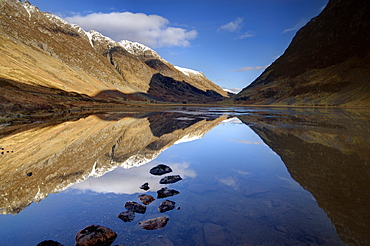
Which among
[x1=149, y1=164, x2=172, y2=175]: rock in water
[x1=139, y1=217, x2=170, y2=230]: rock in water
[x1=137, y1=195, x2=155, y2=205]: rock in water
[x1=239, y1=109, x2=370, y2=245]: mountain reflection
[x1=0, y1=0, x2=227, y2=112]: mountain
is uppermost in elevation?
[x1=0, y1=0, x2=227, y2=112]: mountain

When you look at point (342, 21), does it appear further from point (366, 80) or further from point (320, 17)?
point (366, 80)

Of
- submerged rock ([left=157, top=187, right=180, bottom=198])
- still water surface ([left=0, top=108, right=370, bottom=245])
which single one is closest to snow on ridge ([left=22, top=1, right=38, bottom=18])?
still water surface ([left=0, top=108, right=370, bottom=245])

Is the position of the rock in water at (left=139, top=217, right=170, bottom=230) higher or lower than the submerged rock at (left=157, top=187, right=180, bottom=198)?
higher

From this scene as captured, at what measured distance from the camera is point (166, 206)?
25.3ft

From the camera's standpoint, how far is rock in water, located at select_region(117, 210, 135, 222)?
6.87 metres

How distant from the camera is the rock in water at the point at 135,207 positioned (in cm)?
741

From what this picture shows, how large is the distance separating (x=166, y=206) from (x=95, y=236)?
8.56ft

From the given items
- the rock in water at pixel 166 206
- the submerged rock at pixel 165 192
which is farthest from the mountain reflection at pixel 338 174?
the submerged rock at pixel 165 192

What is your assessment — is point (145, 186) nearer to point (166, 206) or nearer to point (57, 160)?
point (166, 206)

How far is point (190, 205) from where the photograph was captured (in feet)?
26.0

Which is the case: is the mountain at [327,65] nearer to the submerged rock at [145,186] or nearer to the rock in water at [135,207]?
the submerged rock at [145,186]

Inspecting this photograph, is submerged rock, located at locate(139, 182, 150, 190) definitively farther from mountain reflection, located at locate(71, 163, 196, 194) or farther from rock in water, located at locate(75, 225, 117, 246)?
rock in water, located at locate(75, 225, 117, 246)

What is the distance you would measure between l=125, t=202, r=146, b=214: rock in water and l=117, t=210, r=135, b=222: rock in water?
8.3 inches

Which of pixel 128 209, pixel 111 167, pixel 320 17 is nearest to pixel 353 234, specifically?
Result: pixel 128 209
